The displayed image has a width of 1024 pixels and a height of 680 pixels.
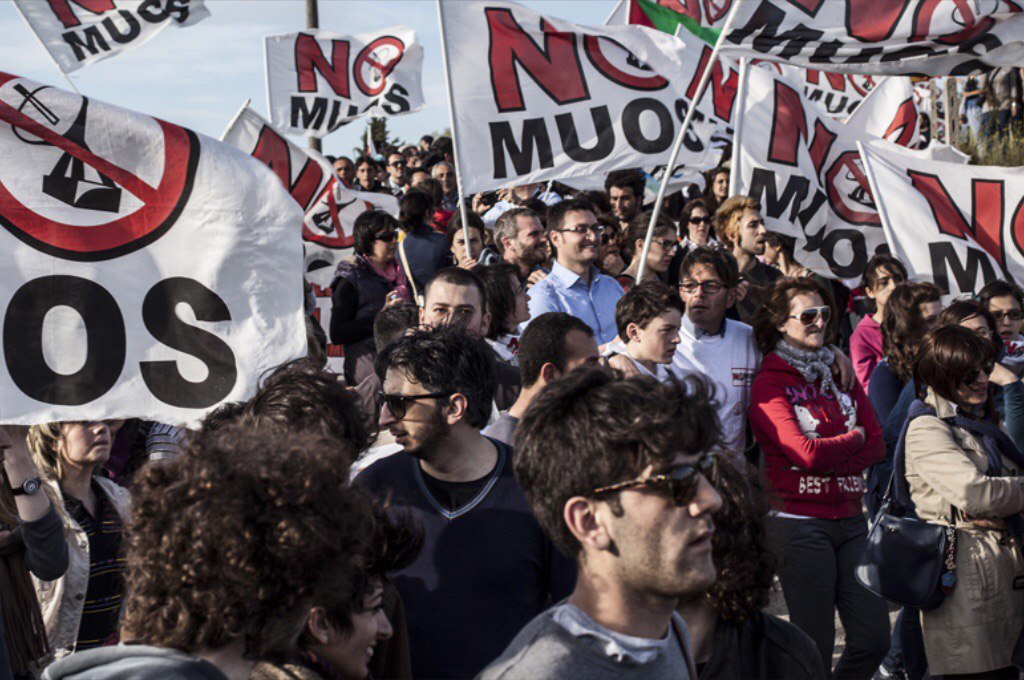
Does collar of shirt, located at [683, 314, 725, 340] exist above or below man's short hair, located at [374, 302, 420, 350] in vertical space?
below

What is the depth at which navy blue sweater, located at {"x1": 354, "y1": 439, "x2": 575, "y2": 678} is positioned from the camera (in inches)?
119

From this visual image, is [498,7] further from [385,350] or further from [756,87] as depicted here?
[385,350]

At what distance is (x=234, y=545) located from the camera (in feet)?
6.06

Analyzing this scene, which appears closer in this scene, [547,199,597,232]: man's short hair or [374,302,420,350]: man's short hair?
[374,302,420,350]: man's short hair

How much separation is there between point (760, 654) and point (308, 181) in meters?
7.29

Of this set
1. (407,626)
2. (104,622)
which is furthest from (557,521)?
(104,622)

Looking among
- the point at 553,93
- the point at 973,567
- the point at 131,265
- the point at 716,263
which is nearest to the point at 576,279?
the point at 716,263

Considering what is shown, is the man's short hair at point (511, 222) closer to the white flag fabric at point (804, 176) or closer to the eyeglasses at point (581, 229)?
the eyeglasses at point (581, 229)

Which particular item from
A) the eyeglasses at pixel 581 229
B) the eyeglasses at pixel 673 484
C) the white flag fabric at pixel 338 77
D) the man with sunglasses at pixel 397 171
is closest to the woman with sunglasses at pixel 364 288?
the eyeglasses at pixel 581 229

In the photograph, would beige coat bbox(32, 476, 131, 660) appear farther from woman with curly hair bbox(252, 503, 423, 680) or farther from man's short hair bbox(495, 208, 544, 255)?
man's short hair bbox(495, 208, 544, 255)

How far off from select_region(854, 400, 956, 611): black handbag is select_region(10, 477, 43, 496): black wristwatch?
3.06 meters

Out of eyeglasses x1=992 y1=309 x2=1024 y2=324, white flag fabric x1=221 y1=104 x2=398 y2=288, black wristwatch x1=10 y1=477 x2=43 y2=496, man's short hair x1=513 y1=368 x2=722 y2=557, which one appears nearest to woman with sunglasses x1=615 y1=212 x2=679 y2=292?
eyeglasses x1=992 y1=309 x2=1024 y2=324

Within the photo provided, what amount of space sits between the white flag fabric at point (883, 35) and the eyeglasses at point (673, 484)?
19.9 ft

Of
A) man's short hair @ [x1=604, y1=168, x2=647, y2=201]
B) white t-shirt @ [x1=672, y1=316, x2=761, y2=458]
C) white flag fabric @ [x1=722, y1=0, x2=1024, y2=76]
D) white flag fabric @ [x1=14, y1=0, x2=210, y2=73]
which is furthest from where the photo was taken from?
man's short hair @ [x1=604, y1=168, x2=647, y2=201]
